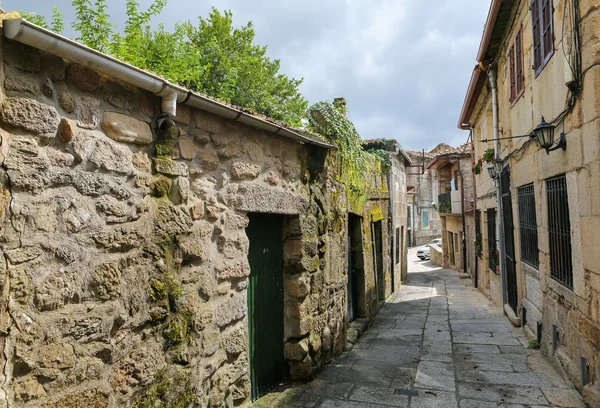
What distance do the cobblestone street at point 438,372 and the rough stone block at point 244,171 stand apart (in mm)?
2252

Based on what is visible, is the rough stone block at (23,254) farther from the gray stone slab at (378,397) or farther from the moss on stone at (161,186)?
the gray stone slab at (378,397)

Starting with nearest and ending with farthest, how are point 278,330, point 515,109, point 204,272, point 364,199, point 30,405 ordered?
point 30,405
point 204,272
point 278,330
point 515,109
point 364,199

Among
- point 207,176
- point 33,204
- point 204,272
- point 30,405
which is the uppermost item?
point 207,176

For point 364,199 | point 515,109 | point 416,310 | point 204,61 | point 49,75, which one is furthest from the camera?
point 204,61

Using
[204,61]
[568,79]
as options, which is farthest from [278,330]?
[204,61]

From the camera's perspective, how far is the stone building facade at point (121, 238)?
6.42 ft

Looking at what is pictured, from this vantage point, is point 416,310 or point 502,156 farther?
point 416,310

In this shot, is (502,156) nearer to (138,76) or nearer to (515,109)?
(515,109)

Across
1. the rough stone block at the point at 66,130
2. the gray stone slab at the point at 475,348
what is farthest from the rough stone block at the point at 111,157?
the gray stone slab at the point at 475,348

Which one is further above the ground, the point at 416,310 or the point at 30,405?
the point at 30,405

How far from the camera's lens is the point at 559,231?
480 cm

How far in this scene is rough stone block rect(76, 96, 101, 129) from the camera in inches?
88.4

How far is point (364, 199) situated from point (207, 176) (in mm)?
5224

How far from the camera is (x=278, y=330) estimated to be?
466cm
